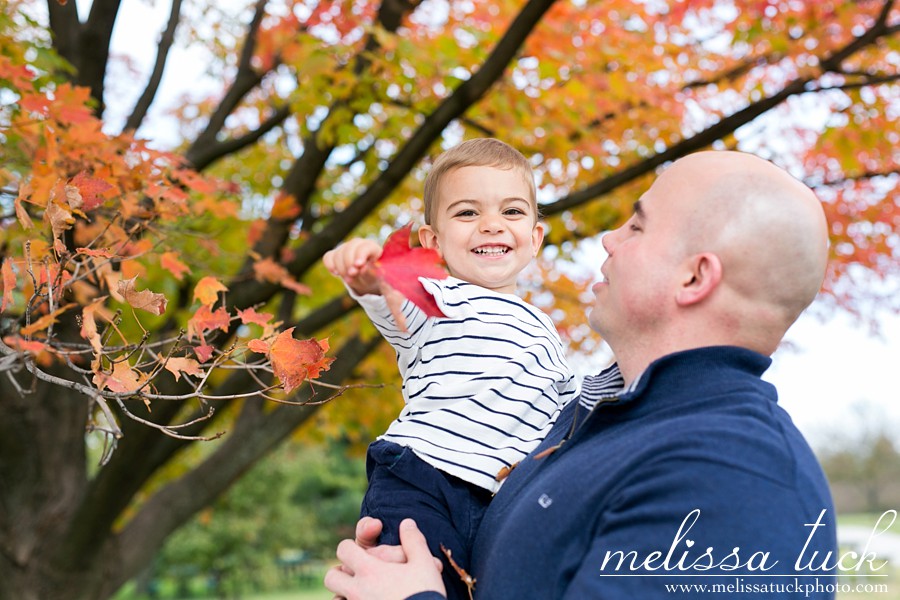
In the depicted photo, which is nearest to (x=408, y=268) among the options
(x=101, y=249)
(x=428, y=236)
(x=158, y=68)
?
(x=428, y=236)

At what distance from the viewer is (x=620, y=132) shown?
20.9 ft

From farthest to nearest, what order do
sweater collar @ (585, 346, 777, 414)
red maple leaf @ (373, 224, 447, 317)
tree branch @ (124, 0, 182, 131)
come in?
tree branch @ (124, 0, 182, 131) → sweater collar @ (585, 346, 777, 414) → red maple leaf @ (373, 224, 447, 317)

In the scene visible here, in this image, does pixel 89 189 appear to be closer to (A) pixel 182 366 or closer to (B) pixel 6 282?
(B) pixel 6 282

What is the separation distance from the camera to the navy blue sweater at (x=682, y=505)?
1.47 metres

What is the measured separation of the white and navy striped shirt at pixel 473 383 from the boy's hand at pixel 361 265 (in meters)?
0.27

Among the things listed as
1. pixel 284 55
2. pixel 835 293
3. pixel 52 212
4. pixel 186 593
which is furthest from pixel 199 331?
pixel 186 593

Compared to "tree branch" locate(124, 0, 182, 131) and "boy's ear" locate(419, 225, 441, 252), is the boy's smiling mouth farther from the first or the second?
"tree branch" locate(124, 0, 182, 131)

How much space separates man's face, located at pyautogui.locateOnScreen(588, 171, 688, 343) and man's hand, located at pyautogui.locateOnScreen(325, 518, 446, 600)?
63cm

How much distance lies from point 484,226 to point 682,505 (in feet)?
3.67

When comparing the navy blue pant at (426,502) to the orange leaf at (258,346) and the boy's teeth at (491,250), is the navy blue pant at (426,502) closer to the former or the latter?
the orange leaf at (258,346)

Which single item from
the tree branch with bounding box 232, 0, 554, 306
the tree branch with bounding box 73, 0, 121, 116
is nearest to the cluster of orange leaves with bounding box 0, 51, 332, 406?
the tree branch with bounding box 232, 0, 554, 306

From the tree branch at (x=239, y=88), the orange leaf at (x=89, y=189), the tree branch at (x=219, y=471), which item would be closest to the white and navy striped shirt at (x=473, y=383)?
the orange leaf at (x=89, y=189)

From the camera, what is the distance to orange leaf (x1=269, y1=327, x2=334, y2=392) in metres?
1.97

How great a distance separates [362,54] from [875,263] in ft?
17.6
